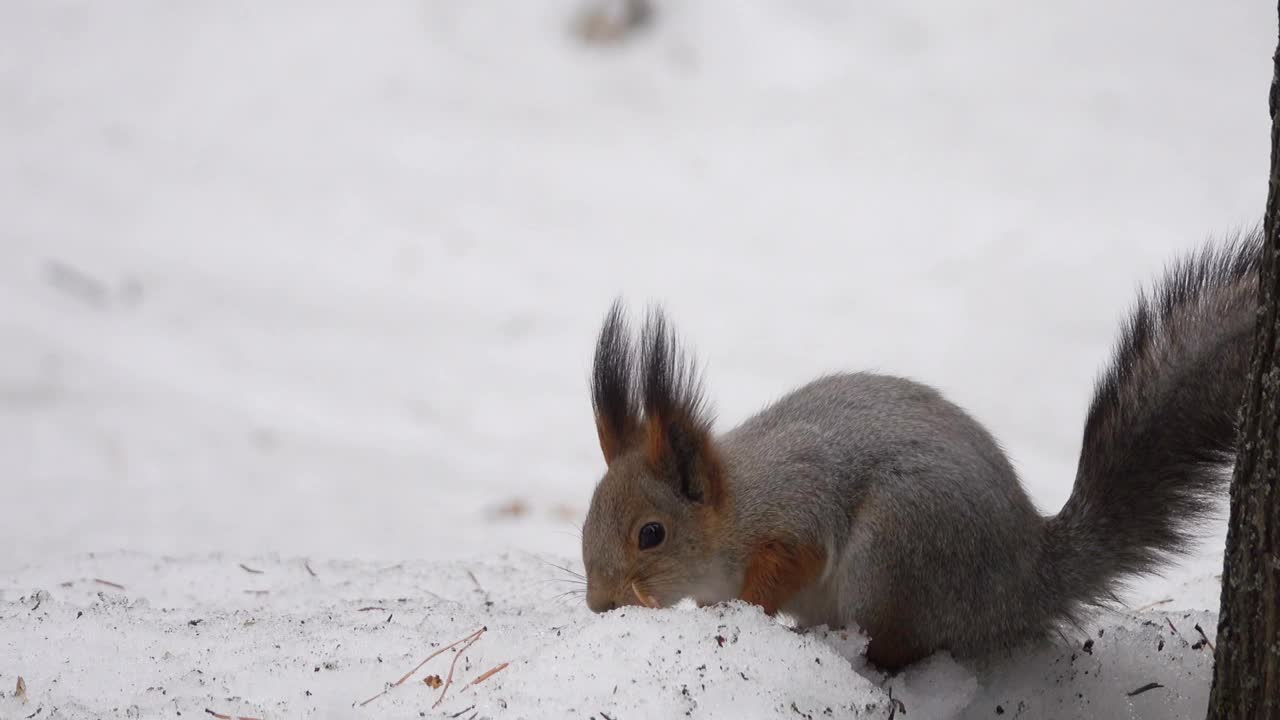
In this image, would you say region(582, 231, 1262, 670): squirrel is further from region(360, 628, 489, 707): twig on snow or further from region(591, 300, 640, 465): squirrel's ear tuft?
region(360, 628, 489, 707): twig on snow

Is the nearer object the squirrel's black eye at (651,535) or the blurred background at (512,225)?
the squirrel's black eye at (651,535)

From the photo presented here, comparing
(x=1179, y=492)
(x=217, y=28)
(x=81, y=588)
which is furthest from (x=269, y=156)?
(x=1179, y=492)

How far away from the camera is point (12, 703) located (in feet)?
5.23

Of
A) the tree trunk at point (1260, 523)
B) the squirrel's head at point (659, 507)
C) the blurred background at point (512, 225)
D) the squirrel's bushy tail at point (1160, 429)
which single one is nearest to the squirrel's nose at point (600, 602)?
the squirrel's head at point (659, 507)

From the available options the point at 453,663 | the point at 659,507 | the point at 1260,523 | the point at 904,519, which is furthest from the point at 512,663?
the point at 1260,523

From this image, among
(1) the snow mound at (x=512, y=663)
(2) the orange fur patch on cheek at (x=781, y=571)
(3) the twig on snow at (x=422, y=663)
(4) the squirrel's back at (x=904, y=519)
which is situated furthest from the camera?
(2) the orange fur patch on cheek at (x=781, y=571)

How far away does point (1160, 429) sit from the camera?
1715 mm

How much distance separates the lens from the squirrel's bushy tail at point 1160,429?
1649mm

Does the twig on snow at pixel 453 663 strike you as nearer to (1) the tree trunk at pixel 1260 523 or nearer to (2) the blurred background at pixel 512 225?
(1) the tree trunk at pixel 1260 523

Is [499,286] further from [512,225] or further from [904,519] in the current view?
[904,519]

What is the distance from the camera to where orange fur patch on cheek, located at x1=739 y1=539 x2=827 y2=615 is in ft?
6.14

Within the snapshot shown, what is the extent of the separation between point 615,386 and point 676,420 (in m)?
0.11

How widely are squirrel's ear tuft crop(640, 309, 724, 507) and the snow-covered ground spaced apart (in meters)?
0.28

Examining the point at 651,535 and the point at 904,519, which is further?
the point at 651,535
